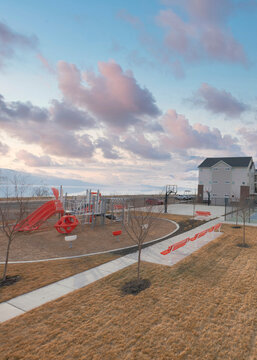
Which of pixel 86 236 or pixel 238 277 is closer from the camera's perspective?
pixel 238 277

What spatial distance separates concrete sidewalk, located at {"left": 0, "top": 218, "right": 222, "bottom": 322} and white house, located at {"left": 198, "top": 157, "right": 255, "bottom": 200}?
43887 mm

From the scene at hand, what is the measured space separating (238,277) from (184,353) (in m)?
5.10

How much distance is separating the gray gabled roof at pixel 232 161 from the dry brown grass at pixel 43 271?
50.3 m

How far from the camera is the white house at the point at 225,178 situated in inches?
2034

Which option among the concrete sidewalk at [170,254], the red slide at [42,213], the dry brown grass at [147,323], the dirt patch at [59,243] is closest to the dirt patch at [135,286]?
the dry brown grass at [147,323]

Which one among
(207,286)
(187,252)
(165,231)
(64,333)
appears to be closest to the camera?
(64,333)

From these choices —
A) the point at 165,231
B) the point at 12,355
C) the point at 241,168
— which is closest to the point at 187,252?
the point at 165,231

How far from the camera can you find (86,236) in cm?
1582

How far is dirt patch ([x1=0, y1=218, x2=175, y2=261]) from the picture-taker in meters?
11.5

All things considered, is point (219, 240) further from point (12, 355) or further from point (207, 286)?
point (12, 355)

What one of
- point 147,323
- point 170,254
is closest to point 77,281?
point 147,323

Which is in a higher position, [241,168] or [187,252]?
[241,168]

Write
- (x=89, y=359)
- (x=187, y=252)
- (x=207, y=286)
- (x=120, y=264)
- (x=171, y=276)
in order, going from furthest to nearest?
1. (x=187, y=252)
2. (x=120, y=264)
3. (x=171, y=276)
4. (x=207, y=286)
5. (x=89, y=359)

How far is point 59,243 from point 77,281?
6.33m
